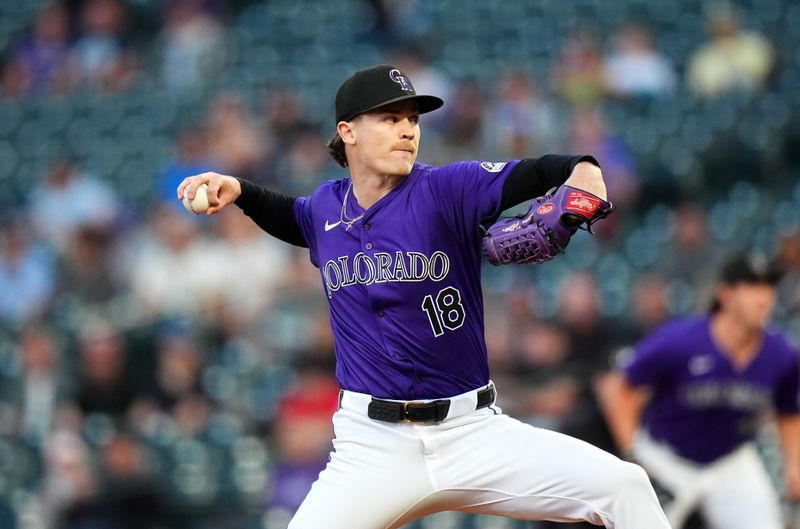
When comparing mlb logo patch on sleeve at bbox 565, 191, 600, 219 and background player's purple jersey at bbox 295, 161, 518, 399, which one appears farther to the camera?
background player's purple jersey at bbox 295, 161, 518, 399

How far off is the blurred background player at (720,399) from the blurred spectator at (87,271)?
553 centimetres

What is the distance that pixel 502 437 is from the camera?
3996 millimetres

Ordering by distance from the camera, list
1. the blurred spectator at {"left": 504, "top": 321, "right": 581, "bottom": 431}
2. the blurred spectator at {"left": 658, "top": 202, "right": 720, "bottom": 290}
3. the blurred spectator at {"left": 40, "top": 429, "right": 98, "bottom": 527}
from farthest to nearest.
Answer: the blurred spectator at {"left": 658, "top": 202, "right": 720, "bottom": 290}
the blurred spectator at {"left": 40, "top": 429, "right": 98, "bottom": 527}
the blurred spectator at {"left": 504, "top": 321, "right": 581, "bottom": 431}

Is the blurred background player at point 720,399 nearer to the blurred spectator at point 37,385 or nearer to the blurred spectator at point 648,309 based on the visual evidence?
the blurred spectator at point 648,309

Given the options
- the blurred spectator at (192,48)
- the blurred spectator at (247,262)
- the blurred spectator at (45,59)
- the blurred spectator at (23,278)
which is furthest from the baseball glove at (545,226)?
the blurred spectator at (45,59)

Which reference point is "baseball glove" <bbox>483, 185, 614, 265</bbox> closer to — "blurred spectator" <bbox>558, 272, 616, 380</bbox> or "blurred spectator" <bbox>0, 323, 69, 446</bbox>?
"blurred spectator" <bbox>558, 272, 616, 380</bbox>

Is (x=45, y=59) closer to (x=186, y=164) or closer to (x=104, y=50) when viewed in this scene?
(x=104, y=50)

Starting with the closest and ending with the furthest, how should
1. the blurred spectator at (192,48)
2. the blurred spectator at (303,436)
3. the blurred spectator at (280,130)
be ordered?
the blurred spectator at (303,436), the blurred spectator at (280,130), the blurred spectator at (192,48)

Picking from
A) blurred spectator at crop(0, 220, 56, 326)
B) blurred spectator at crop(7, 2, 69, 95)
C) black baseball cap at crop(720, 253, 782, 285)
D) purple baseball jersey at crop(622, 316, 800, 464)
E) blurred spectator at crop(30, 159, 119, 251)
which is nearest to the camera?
black baseball cap at crop(720, 253, 782, 285)

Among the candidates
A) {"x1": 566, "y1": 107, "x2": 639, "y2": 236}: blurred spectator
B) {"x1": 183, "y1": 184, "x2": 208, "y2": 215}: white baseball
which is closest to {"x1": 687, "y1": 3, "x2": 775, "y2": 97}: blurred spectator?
{"x1": 566, "y1": 107, "x2": 639, "y2": 236}: blurred spectator

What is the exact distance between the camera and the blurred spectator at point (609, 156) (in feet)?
31.5

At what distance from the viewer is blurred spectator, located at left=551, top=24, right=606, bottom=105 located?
11055 millimetres

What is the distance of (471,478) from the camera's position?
13.0 ft

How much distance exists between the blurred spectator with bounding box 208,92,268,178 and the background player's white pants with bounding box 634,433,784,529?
589cm
